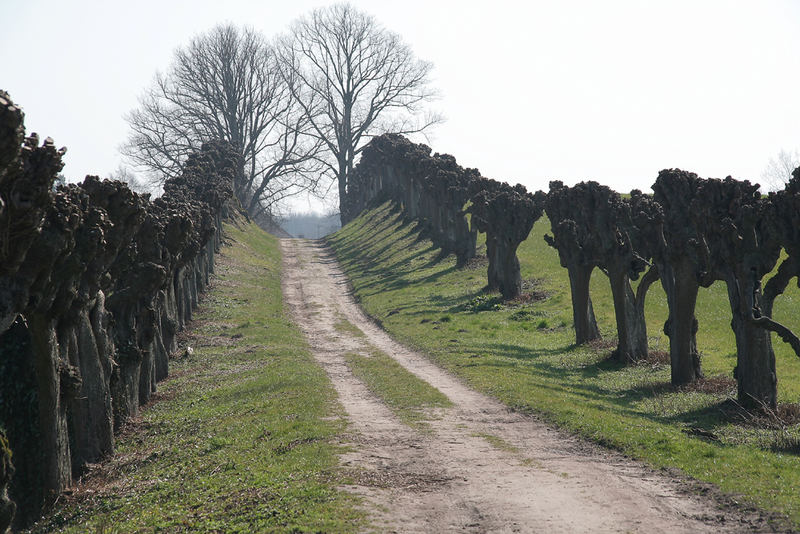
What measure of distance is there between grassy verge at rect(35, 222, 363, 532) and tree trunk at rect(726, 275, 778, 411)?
35.1ft

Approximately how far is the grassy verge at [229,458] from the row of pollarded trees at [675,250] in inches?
432

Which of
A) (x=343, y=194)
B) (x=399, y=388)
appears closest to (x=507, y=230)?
(x=399, y=388)

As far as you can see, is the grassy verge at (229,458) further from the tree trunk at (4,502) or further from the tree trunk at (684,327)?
the tree trunk at (684,327)

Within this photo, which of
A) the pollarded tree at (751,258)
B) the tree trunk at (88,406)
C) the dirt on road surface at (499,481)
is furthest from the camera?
the pollarded tree at (751,258)

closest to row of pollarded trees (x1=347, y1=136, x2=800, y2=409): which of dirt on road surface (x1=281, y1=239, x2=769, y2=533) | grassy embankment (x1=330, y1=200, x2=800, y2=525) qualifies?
grassy embankment (x1=330, y1=200, x2=800, y2=525)

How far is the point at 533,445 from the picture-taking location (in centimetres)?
1739

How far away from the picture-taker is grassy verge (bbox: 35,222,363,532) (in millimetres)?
14039

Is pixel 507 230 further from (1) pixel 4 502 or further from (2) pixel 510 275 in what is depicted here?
(1) pixel 4 502

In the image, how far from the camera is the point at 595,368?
28656 mm

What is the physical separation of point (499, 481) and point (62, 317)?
10658mm

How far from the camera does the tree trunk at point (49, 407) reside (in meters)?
17.1

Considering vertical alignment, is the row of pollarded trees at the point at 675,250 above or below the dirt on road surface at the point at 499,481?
above

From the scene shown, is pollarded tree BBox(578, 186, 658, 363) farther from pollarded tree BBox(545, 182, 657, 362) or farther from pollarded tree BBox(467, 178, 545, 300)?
pollarded tree BBox(467, 178, 545, 300)

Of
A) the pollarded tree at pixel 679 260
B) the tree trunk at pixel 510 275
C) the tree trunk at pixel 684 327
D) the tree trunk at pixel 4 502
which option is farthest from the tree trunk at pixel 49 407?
the tree trunk at pixel 510 275
